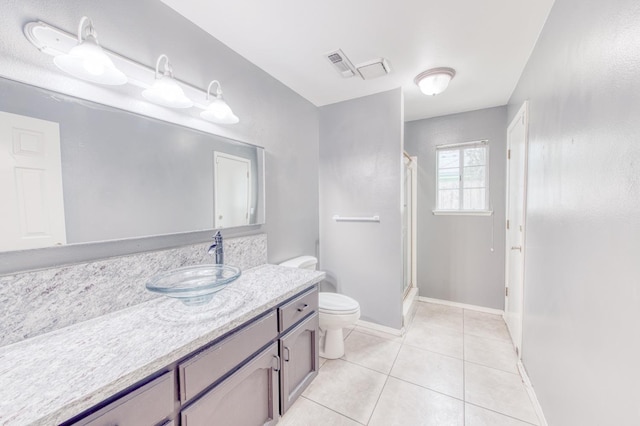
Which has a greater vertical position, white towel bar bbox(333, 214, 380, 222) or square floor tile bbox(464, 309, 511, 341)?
white towel bar bbox(333, 214, 380, 222)

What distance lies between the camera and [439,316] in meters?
2.91

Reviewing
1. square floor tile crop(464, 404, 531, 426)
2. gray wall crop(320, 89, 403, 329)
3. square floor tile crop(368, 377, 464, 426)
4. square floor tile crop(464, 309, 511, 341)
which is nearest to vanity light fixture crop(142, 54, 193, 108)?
gray wall crop(320, 89, 403, 329)

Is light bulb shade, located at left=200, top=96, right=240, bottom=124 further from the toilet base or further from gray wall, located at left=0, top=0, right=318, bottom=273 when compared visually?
the toilet base

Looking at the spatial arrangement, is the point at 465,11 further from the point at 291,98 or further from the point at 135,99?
the point at 135,99

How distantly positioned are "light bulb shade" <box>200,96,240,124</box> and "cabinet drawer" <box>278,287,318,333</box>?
1.21m

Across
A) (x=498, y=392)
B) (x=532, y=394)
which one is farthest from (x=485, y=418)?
(x=532, y=394)

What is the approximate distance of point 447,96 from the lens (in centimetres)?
259

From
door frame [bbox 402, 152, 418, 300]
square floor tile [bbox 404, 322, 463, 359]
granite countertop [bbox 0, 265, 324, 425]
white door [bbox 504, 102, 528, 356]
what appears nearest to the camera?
granite countertop [bbox 0, 265, 324, 425]

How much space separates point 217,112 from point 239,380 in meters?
1.47

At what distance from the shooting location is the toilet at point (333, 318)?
2041 mm

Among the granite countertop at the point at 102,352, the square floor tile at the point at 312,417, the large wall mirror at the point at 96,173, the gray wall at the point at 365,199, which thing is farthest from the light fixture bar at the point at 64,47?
the square floor tile at the point at 312,417

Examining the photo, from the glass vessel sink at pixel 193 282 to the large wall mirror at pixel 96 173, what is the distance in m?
0.24

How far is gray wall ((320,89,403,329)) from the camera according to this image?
2467 mm

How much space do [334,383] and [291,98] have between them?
8.05 ft
